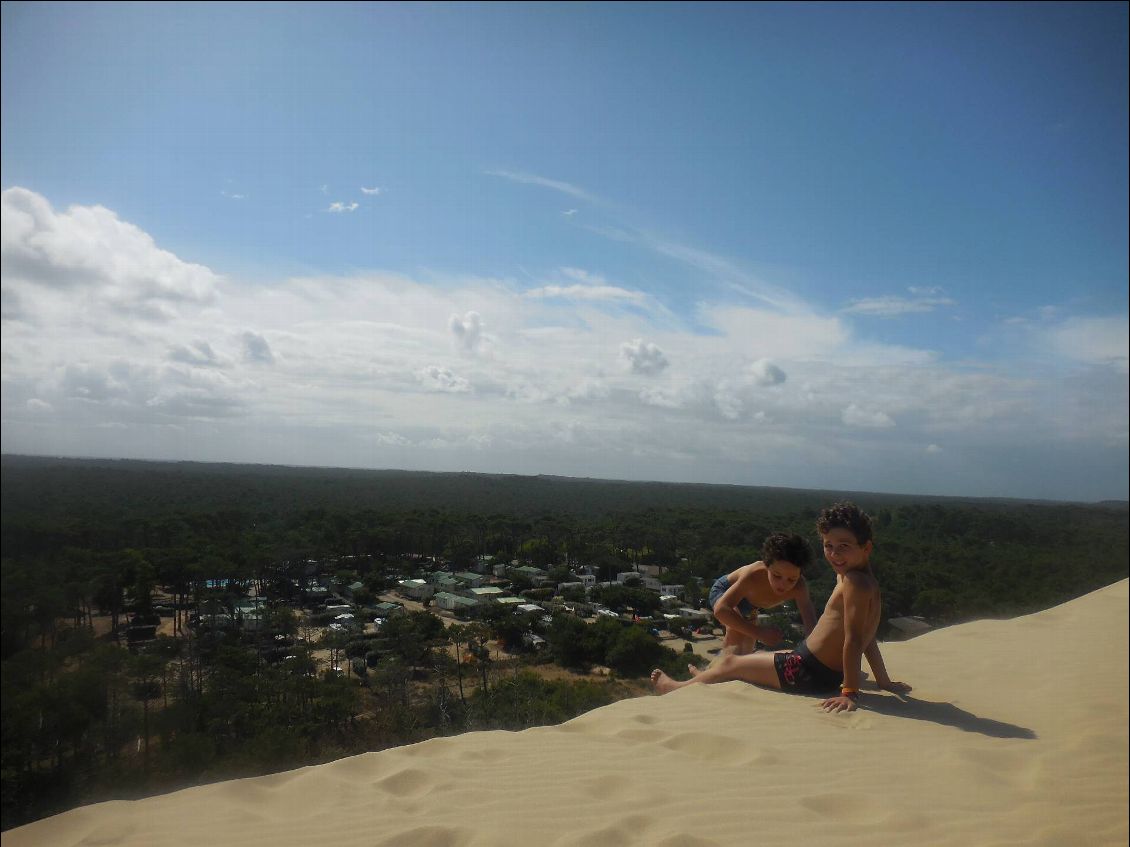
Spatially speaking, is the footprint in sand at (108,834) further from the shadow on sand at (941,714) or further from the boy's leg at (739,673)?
the shadow on sand at (941,714)

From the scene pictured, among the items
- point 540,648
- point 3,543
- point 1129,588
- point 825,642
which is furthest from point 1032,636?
point 3,543

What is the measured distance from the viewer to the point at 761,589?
194 inches

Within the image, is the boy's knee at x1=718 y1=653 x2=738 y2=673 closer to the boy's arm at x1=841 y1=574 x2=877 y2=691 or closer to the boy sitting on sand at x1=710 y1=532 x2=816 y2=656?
the boy sitting on sand at x1=710 y1=532 x2=816 y2=656

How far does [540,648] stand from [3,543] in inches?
503

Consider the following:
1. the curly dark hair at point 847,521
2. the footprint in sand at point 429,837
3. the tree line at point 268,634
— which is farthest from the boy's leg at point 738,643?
the tree line at point 268,634

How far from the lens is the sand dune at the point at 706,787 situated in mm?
2586

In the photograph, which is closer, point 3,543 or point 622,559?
point 3,543

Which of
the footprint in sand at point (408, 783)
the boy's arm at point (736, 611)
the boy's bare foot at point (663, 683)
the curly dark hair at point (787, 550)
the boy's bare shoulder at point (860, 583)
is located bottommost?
the boy's bare foot at point (663, 683)

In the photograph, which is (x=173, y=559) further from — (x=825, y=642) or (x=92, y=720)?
(x=825, y=642)

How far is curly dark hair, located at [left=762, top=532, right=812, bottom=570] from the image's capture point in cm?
473

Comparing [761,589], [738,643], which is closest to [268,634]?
[738,643]

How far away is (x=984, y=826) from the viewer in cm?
261

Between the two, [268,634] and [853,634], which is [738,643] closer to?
[853,634]

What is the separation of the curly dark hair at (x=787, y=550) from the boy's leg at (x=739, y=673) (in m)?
0.73
